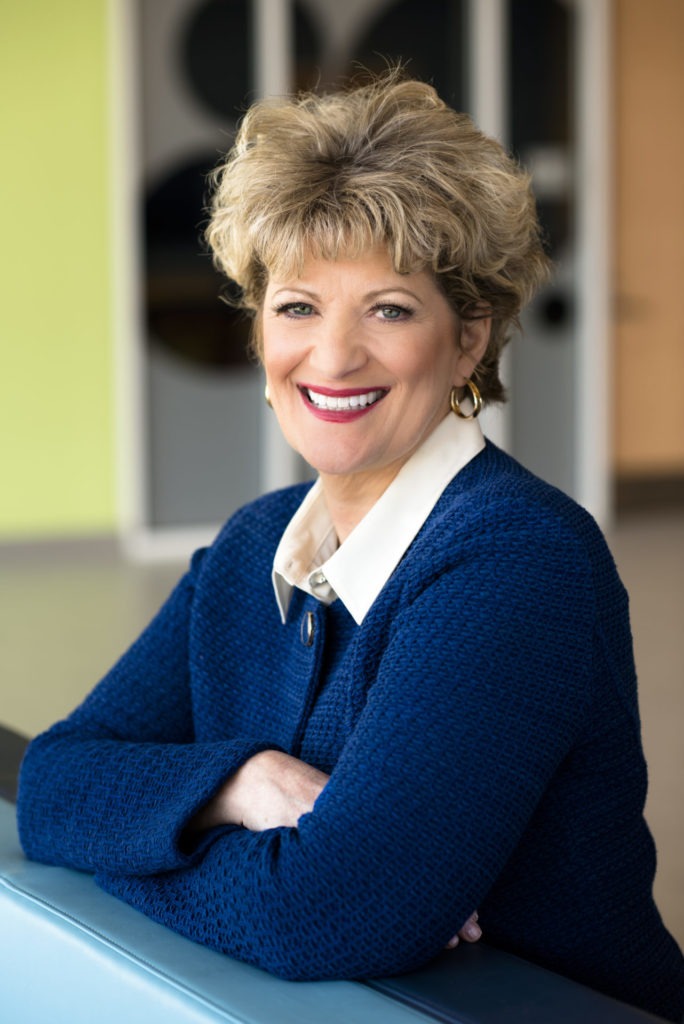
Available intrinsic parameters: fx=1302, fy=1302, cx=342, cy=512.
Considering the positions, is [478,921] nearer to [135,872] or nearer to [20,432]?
[135,872]

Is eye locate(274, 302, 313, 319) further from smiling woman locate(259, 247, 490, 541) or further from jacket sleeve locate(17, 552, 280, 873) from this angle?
jacket sleeve locate(17, 552, 280, 873)

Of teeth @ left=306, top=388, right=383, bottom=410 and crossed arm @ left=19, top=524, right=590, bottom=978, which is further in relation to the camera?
teeth @ left=306, top=388, right=383, bottom=410

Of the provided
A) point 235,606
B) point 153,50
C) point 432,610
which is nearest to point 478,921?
point 432,610

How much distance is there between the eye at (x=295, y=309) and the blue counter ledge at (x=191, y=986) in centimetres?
60

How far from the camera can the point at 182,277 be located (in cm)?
569

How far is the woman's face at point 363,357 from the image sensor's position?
49.5 inches

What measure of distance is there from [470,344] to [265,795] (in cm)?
51

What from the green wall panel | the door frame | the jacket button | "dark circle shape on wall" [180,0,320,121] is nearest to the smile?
the jacket button

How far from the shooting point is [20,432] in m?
5.39

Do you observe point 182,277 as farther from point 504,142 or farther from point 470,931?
point 470,931

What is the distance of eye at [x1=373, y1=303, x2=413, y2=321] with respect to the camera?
126 centimetres

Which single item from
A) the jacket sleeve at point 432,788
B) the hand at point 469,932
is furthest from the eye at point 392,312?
the hand at point 469,932

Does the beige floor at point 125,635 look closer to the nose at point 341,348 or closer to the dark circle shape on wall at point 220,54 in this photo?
the nose at point 341,348

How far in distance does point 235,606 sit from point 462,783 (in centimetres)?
47
